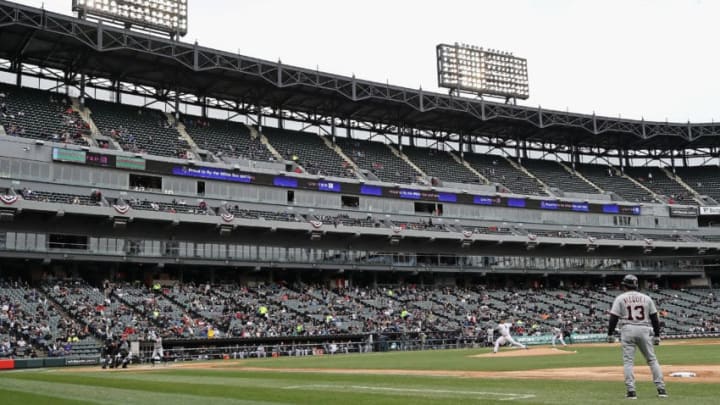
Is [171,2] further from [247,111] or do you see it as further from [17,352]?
[17,352]

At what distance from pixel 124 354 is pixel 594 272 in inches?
2339

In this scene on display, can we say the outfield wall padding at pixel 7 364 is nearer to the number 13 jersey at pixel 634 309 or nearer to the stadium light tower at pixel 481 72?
the number 13 jersey at pixel 634 309

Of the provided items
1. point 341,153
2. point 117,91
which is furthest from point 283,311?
point 117,91

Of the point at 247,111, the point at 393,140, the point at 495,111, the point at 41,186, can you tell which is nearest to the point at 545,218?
the point at 495,111

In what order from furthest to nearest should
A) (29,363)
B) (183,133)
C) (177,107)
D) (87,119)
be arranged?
1. (177,107)
2. (183,133)
3. (87,119)
4. (29,363)

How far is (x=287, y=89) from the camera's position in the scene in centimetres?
7381

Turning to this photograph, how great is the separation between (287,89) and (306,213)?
14460mm

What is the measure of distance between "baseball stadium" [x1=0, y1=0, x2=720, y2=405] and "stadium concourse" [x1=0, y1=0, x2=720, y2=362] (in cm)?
25

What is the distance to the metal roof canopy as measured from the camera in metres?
61.5

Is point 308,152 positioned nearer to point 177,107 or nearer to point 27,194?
point 177,107

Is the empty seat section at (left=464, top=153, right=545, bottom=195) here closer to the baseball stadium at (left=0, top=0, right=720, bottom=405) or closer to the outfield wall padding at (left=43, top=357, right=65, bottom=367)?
the baseball stadium at (left=0, top=0, right=720, bottom=405)

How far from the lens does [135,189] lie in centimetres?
5909

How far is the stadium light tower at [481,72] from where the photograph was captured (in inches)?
3450

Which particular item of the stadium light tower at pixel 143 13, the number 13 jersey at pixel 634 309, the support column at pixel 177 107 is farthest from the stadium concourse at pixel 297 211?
the number 13 jersey at pixel 634 309
